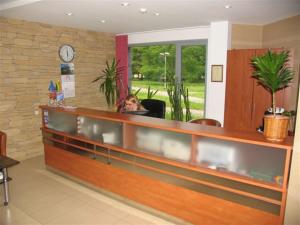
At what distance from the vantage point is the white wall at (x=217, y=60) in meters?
4.77

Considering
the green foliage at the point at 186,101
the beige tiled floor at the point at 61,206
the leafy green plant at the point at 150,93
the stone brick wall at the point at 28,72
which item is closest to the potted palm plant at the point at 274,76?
the beige tiled floor at the point at 61,206

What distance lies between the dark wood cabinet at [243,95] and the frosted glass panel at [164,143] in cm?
207

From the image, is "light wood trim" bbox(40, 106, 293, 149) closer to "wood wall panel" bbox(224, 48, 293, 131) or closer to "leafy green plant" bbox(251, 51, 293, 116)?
"leafy green plant" bbox(251, 51, 293, 116)

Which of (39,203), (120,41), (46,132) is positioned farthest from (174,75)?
(39,203)

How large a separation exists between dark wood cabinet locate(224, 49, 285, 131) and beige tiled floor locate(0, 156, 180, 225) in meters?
2.49

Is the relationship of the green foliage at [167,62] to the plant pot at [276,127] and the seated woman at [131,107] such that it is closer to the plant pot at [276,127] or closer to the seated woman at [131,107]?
the seated woman at [131,107]

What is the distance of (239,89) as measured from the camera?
184 inches

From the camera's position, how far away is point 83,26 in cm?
538

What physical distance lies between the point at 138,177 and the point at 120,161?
365 millimetres

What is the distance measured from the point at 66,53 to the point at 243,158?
4.38 m

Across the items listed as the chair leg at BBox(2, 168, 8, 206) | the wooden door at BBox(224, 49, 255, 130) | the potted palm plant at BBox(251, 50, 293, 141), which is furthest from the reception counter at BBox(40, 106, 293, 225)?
the wooden door at BBox(224, 49, 255, 130)

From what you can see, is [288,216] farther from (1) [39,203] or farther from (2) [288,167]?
(1) [39,203]

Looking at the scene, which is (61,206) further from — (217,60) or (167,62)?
(167,62)

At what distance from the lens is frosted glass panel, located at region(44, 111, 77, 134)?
13.0 feet
